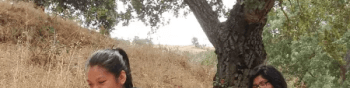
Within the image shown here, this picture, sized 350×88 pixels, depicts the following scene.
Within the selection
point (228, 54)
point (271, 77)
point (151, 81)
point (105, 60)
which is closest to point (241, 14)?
point (228, 54)

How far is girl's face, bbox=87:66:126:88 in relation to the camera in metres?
1.84

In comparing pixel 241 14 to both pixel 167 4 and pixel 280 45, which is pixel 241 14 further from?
pixel 280 45

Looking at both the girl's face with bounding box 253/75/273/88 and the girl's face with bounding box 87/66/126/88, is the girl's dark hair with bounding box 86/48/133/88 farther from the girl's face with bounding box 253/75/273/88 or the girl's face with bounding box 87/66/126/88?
the girl's face with bounding box 253/75/273/88

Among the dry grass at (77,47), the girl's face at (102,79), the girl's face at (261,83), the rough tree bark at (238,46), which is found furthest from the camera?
the dry grass at (77,47)

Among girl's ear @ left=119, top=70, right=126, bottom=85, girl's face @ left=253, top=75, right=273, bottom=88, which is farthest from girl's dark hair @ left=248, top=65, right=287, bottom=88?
girl's ear @ left=119, top=70, right=126, bottom=85

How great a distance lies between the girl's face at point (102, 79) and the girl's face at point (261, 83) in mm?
989

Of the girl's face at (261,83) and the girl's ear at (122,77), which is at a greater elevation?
the girl's ear at (122,77)

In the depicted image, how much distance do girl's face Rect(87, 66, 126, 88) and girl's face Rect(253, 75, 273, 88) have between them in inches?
38.9

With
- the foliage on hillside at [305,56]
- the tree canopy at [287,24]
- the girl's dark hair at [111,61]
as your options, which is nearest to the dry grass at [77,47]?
the tree canopy at [287,24]

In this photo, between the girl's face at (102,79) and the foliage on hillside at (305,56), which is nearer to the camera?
the girl's face at (102,79)

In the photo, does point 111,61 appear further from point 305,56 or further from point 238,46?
point 305,56

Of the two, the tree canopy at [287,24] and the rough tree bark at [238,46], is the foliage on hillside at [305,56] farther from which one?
the rough tree bark at [238,46]

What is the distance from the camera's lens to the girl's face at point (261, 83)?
2207 mm

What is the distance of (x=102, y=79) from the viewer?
1.85 metres
